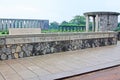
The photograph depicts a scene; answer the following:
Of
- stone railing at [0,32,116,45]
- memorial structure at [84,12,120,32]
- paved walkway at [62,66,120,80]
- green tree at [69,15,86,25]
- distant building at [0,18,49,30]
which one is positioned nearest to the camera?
paved walkway at [62,66,120,80]

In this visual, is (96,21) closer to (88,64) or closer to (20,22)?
(20,22)

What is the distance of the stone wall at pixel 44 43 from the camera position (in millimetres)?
5352

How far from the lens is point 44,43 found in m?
6.09

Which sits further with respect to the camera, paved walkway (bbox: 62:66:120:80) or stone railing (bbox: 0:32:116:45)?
stone railing (bbox: 0:32:116:45)

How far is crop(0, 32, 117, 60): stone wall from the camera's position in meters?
5.35

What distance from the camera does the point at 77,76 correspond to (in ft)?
12.4

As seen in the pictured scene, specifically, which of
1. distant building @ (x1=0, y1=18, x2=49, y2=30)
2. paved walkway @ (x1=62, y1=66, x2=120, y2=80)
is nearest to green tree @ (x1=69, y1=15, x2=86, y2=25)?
distant building @ (x1=0, y1=18, x2=49, y2=30)

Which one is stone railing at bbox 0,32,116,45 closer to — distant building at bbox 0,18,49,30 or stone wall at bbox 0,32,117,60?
stone wall at bbox 0,32,117,60

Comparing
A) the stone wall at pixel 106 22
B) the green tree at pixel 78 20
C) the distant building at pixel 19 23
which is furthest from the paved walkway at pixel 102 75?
the green tree at pixel 78 20

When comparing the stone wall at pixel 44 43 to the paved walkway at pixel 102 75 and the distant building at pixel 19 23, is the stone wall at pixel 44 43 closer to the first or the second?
the paved walkway at pixel 102 75

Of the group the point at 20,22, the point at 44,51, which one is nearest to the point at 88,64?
the point at 44,51

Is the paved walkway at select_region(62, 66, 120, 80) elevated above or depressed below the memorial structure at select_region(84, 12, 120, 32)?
below

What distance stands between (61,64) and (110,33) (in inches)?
177

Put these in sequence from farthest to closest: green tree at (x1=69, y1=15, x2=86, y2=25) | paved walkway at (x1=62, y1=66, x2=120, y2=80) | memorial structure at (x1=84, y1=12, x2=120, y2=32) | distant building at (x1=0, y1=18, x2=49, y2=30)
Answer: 1. green tree at (x1=69, y1=15, x2=86, y2=25)
2. memorial structure at (x1=84, y1=12, x2=120, y2=32)
3. distant building at (x1=0, y1=18, x2=49, y2=30)
4. paved walkway at (x1=62, y1=66, x2=120, y2=80)
